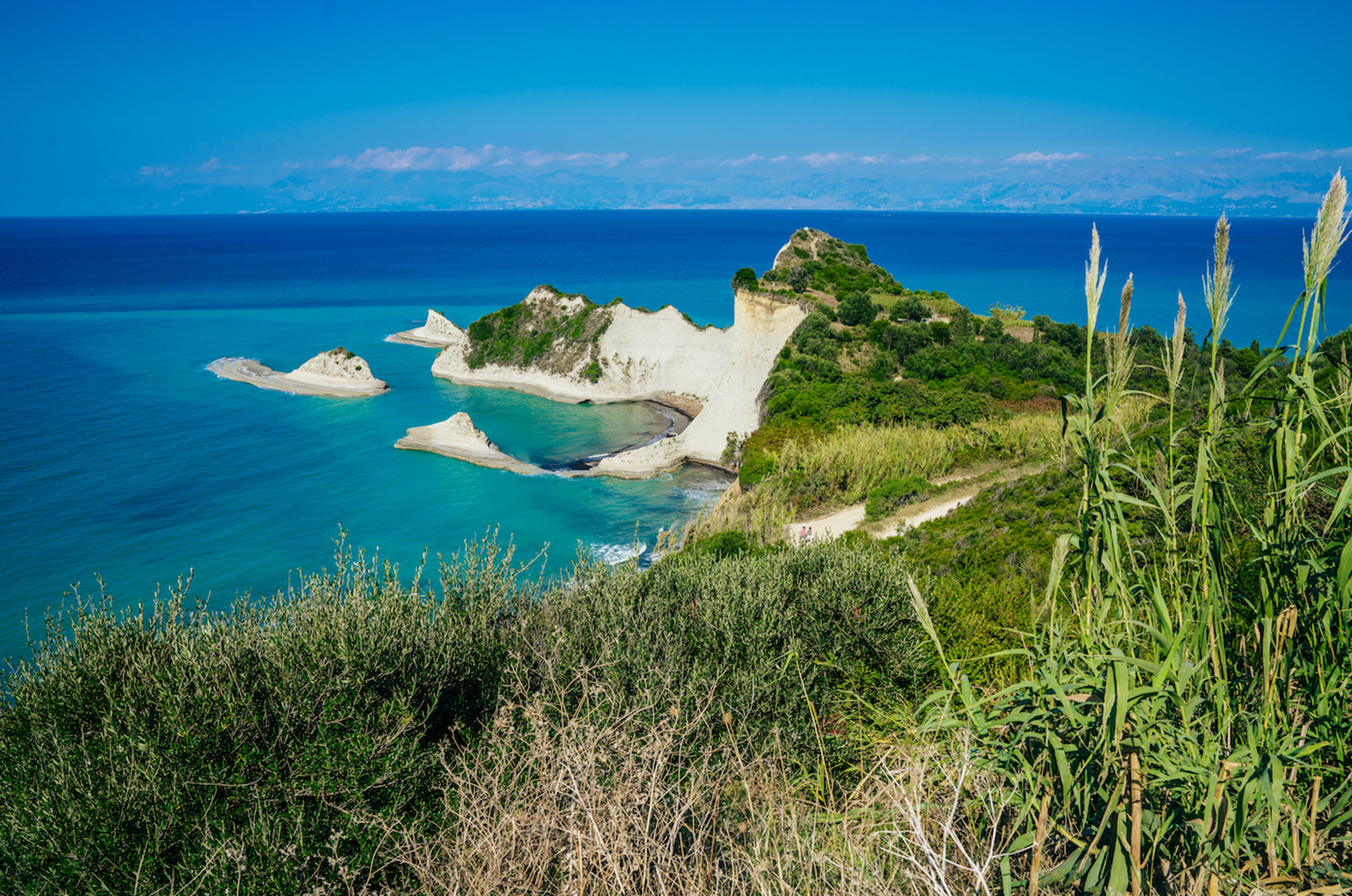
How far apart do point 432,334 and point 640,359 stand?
28946 mm

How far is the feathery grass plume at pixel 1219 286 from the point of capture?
→ 2.46 metres

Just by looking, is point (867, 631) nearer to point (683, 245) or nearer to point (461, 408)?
point (461, 408)

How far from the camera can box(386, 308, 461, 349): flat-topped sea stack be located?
228 ft

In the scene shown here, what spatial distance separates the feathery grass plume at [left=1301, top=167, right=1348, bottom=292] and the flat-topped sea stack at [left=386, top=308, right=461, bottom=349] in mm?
70887

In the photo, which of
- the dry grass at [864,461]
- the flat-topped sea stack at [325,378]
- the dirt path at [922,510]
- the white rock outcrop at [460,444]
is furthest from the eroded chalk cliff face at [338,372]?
the dirt path at [922,510]

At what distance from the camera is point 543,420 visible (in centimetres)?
4728

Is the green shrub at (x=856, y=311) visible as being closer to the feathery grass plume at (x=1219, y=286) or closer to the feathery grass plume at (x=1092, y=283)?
the feathery grass plume at (x=1219, y=286)

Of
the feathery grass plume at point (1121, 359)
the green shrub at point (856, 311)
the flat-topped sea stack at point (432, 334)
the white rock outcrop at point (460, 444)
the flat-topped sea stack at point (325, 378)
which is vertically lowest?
the white rock outcrop at point (460, 444)

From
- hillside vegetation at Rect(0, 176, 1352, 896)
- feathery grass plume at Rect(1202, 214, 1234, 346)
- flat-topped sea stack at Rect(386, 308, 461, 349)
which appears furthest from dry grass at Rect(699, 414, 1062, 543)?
flat-topped sea stack at Rect(386, 308, 461, 349)

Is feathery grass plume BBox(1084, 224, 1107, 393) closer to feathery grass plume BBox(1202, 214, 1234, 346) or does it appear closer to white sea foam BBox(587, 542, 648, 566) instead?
feathery grass plume BBox(1202, 214, 1234, 346)

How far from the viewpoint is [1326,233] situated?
2.48 meters

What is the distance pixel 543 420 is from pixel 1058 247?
163690 mm

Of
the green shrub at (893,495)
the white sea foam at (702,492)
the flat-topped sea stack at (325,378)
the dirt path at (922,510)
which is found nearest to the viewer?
the dirt path at (922,510)

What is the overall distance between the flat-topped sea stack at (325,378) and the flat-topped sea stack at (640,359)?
6761 millimetres
